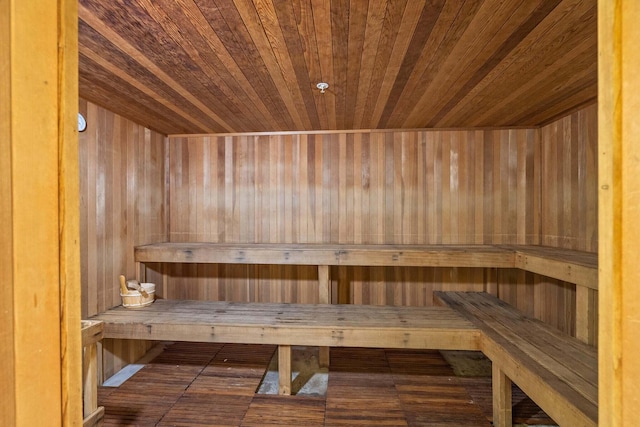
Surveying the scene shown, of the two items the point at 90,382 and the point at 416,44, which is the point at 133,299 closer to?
the point at 90,382

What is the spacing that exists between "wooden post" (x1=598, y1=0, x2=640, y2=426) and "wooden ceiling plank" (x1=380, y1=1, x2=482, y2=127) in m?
0.67

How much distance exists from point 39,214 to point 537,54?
209cm

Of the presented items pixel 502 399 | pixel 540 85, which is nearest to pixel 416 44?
pixel 540 85

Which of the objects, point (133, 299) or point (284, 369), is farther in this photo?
point (133, 299)

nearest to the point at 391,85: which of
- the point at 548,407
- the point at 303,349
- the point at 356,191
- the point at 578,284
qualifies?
the point at 356,191

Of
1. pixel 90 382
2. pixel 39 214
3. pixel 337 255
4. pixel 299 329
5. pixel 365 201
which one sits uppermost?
pixel 365 201

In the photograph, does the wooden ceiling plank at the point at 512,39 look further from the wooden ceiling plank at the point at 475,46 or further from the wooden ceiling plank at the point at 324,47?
the wooden ceiling plank at the point at 324,47

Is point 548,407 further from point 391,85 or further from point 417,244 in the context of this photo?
point 391,85

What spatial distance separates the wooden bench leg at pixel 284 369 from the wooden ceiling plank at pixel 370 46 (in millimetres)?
1862

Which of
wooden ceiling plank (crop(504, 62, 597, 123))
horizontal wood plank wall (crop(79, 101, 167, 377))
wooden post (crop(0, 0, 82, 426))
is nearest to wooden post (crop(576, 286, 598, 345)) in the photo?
wooden ceiling plank (crop(504, 62, 597, 123))

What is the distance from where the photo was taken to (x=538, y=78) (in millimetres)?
1713

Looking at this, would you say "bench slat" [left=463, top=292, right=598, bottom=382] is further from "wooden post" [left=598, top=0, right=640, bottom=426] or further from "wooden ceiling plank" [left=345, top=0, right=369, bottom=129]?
"wooden ceiling plank" [left=345, top=0, right=369, bottom=129]

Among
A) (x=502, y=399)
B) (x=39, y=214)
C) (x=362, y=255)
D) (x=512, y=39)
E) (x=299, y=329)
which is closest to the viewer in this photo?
(x=39, y=214)

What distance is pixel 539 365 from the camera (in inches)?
56.2
